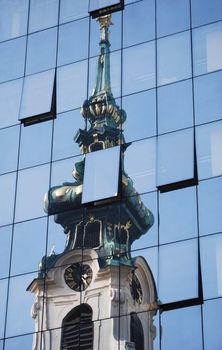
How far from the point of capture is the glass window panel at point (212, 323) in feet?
105

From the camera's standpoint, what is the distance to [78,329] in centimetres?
3597

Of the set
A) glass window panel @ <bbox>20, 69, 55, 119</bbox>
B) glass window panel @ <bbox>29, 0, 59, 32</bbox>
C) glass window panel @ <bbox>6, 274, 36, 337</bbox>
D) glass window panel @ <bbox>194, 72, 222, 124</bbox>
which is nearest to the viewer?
glass window panel @ <bbox>6, 274, 36, 337</bbox>

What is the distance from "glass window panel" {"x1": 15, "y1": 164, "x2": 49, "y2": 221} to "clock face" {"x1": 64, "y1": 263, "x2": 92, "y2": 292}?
1951 millimetres

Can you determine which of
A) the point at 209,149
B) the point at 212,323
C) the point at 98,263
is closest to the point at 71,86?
the point at 209,149

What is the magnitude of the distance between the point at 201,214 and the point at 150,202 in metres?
1.64

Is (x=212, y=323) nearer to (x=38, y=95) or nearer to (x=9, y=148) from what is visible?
(x=9, y=148)

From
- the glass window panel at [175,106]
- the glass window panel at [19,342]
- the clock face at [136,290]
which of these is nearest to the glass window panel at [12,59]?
the glass window panel at [175,106]

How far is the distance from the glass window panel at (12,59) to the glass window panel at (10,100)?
332 millimetres

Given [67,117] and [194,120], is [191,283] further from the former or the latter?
[67,117]

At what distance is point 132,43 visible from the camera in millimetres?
38281

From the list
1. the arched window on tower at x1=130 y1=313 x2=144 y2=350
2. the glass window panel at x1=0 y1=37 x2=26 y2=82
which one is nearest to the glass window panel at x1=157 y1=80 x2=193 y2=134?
the glass window panel at x1=0 y1=37 x2=26 y2=82

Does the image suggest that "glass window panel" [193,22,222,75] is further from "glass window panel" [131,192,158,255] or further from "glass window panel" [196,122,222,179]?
"glass window panel" [131,192,158,255]

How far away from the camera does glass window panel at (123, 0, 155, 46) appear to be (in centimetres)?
3822

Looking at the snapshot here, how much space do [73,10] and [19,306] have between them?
10.4 metres
